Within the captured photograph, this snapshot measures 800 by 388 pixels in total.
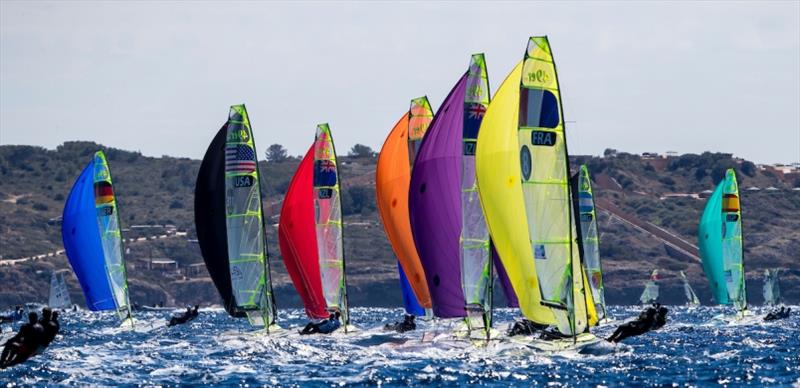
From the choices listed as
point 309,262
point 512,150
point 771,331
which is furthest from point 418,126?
point 771,331

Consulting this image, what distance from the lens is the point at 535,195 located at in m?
40.4

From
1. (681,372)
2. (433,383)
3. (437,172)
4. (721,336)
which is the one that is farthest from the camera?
(721,336)

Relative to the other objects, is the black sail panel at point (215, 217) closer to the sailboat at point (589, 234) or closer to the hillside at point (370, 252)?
the sailboat at point (589, 234)

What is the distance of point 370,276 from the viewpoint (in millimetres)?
164000

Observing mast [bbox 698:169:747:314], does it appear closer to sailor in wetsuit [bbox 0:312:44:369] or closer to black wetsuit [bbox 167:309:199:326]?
black wetsuit [bbox 167:309:199:326]

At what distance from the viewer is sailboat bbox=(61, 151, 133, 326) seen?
6328 cm

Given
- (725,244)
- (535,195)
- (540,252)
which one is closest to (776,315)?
(725,244)

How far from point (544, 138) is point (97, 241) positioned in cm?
2887

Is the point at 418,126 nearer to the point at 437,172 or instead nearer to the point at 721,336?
the point at 437,172

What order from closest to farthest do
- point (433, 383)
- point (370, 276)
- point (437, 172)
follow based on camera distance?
point (433, 383)
point (437, 172)
point (370, 276)

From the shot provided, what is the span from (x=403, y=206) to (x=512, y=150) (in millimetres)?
11680

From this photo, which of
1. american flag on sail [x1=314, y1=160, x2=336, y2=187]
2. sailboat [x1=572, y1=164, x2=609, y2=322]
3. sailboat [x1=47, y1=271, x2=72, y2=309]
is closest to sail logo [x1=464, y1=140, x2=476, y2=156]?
american flag on sail [x1=314, y1=160, x2=336, y2=187]

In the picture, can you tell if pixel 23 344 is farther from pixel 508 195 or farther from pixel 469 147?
pixel 469 147

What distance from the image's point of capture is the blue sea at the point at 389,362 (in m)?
37.8
